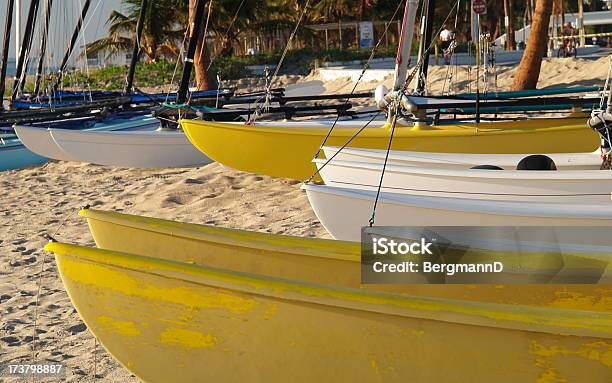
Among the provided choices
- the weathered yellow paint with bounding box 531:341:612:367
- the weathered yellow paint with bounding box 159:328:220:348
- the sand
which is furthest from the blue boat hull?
the weathered yellow paint with bounding box 531:341:612:367

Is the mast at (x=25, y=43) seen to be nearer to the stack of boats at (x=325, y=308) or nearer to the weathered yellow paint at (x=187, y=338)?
the stack of boats at (x=325, y=308)

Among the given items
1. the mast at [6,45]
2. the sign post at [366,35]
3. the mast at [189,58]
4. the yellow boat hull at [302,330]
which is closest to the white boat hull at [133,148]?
the mast at [189,58]

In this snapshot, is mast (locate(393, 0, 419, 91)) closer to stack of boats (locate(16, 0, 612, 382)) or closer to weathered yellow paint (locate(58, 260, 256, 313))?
stack of boats (locate(16, 0, 612, 382))

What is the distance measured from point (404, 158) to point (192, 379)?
3.89 m

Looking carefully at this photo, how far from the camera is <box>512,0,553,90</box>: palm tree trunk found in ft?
49.5

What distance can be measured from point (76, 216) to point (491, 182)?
15.3ft

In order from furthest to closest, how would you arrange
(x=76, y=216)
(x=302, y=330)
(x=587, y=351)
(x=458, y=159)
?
(x=76, y=216), (x=458, y=159), (x=302, y=330), (x=587, y=351)

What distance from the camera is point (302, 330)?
3.64 metres

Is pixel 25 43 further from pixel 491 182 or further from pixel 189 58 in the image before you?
pixel 491 182

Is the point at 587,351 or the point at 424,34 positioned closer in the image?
the point at 587,351

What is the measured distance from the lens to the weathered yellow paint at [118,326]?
399 centimetres

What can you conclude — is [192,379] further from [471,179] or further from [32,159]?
[32,159]

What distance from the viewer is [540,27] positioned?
1509 cm

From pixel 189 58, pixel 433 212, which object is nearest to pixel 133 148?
pixel 189 58
